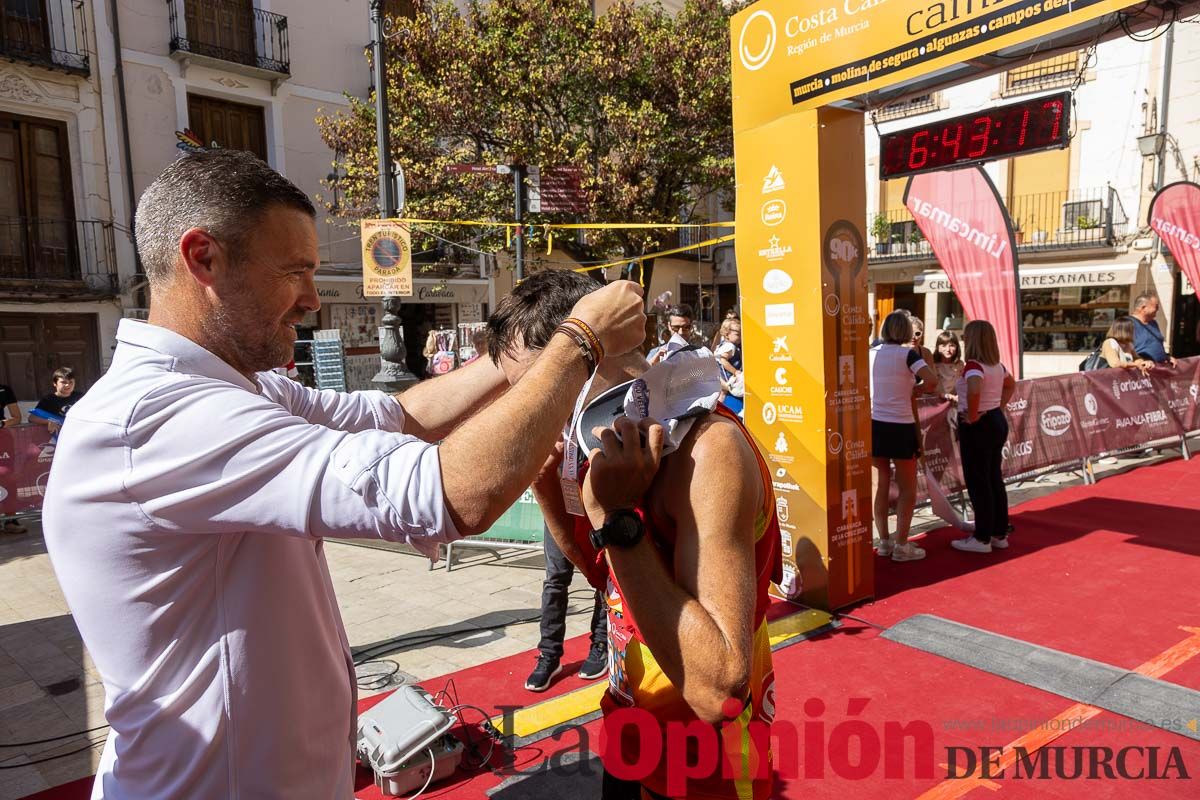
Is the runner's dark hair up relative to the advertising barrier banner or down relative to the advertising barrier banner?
up

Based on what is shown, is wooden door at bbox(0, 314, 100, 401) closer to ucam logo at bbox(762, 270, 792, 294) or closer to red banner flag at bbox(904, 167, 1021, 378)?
ucam logo at bbox(762, 270, 792, 294)

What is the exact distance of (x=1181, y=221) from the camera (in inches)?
422

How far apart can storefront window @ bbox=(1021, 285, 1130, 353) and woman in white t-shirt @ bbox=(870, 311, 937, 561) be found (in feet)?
51.2

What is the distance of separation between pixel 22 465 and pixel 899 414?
9.26m

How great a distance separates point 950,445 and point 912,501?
1735 mm

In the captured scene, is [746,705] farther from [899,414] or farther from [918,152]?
[899,414]

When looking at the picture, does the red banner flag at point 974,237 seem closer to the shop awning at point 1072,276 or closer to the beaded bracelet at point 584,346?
the beaded bracelet at point 584,346

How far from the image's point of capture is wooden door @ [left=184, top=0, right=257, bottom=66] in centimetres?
1622

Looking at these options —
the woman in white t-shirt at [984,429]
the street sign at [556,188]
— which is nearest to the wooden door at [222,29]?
the street sign at [556,188]

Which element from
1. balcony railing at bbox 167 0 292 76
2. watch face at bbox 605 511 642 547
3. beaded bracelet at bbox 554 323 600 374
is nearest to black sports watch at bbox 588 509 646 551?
watch face at bbox 605 511 642 547

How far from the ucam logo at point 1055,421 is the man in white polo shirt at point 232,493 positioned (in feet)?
28.2

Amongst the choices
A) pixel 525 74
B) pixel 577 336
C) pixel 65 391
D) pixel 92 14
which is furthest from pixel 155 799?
pixel 92 14

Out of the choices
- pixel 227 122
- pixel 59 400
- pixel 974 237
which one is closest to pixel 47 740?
pixel 59 400

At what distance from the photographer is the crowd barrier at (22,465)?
8.09m
